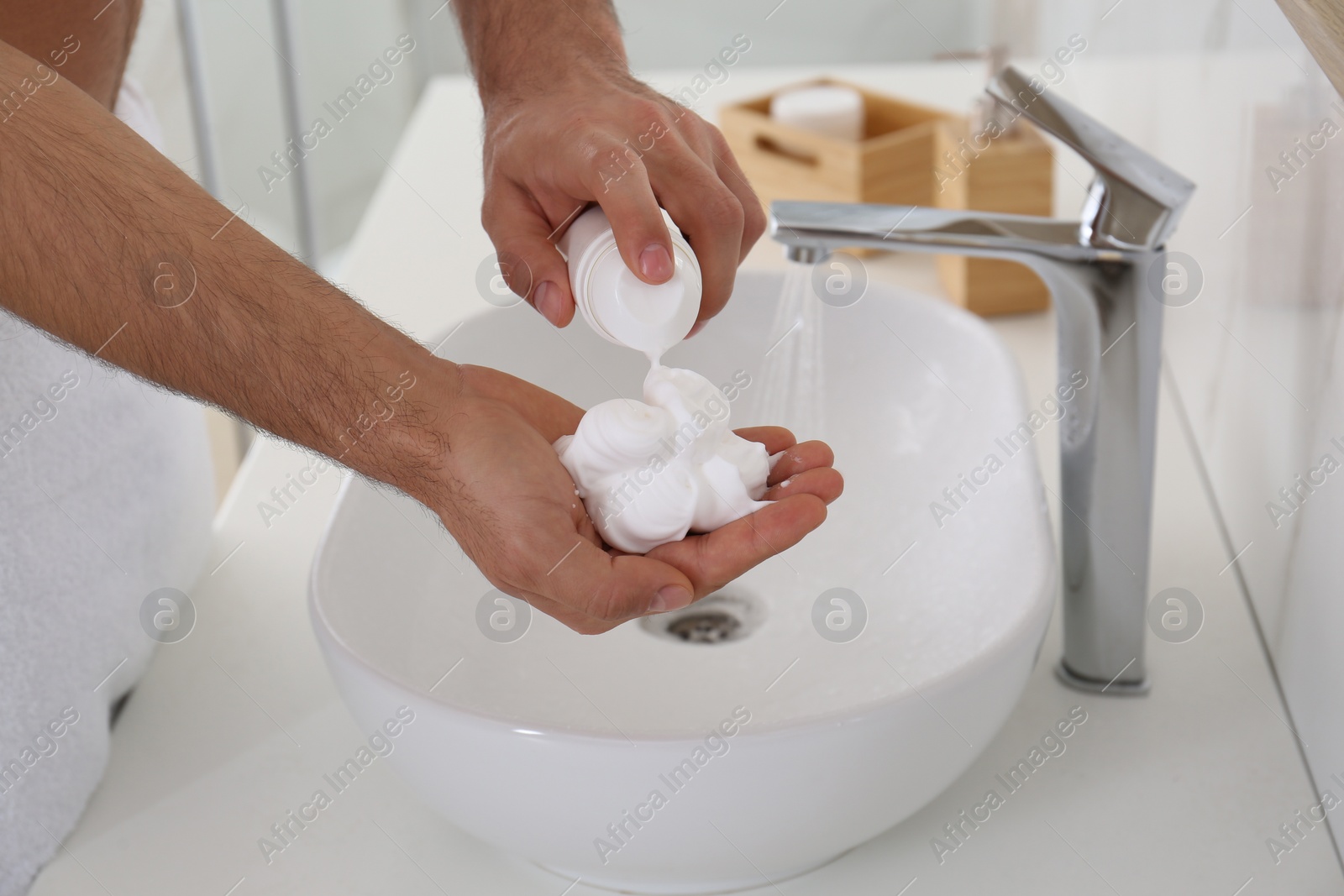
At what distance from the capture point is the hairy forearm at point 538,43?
749 millimetres

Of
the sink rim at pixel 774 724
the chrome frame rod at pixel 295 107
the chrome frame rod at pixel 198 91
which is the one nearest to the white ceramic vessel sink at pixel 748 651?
the sink rim at pixel 774 724

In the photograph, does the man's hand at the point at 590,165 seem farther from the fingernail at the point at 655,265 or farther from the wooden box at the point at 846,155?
the wooden box at the point at 846,155

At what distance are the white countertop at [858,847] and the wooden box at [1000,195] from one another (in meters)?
0.30

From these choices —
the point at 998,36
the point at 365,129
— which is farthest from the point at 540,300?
the point at 365,129

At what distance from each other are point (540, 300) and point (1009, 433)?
29cm

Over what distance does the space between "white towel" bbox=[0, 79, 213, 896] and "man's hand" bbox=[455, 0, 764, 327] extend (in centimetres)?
23

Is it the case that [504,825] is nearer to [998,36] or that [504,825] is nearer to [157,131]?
[157,131]

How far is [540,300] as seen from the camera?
0.65 meters

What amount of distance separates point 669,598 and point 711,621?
292mm

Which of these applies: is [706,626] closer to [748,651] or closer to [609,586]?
[748,651]

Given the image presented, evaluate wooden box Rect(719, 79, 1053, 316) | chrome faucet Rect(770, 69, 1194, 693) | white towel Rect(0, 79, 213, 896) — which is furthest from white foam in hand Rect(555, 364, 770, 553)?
wooden box Rect(719, 79, 1053, 316)

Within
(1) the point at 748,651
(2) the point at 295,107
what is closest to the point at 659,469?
(1) the point at 748,651

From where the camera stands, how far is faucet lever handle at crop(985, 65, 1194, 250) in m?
0.60

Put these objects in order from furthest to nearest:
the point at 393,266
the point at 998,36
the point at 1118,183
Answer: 1. the point at 998,36
2. the point at 393,266
3. the point at 1118,183
